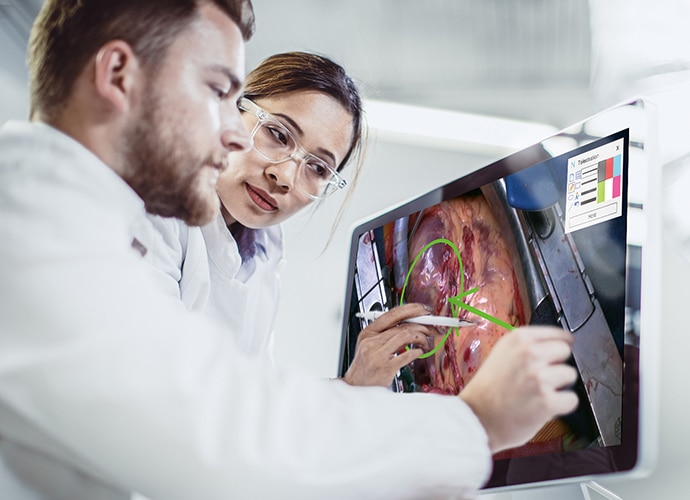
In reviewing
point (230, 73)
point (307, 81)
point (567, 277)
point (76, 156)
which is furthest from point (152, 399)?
point (307, 81)

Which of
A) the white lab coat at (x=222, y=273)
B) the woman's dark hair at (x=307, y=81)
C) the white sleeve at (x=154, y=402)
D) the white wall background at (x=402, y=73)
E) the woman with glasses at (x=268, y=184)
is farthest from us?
the white wall background at (x=402, y=73)

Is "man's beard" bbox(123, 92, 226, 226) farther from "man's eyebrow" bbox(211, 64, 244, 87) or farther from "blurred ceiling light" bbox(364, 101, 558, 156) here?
"blurred ceiling light" bbox(364, 101, 558, 156)

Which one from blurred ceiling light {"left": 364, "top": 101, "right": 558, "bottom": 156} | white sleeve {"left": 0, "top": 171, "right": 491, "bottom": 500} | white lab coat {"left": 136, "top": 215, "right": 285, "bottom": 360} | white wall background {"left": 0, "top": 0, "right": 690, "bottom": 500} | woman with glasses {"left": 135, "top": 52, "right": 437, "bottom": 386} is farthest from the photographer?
blurred ceiling light {"left": 364, "top": 101, "right": 558, "bottom": 156}

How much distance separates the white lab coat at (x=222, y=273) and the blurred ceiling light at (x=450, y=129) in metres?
0.96

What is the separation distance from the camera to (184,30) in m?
0.64

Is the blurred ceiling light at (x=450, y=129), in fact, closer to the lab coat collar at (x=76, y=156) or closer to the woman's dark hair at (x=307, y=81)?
the woman's dark hair at (x=307, y=81)

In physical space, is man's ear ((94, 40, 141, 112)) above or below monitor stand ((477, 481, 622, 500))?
above

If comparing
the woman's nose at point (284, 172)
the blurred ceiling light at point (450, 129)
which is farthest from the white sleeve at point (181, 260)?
the blurred ceiling light at point (450, 129)

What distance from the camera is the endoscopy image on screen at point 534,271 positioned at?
2.26 feet

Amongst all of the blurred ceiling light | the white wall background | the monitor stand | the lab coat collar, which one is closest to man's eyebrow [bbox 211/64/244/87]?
the lab coat collar

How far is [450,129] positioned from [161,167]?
67.7 inches

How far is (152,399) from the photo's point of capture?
0.47 m

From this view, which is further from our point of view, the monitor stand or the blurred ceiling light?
the blurred ceiling light

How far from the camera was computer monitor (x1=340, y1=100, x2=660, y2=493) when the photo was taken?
656 millimetres
